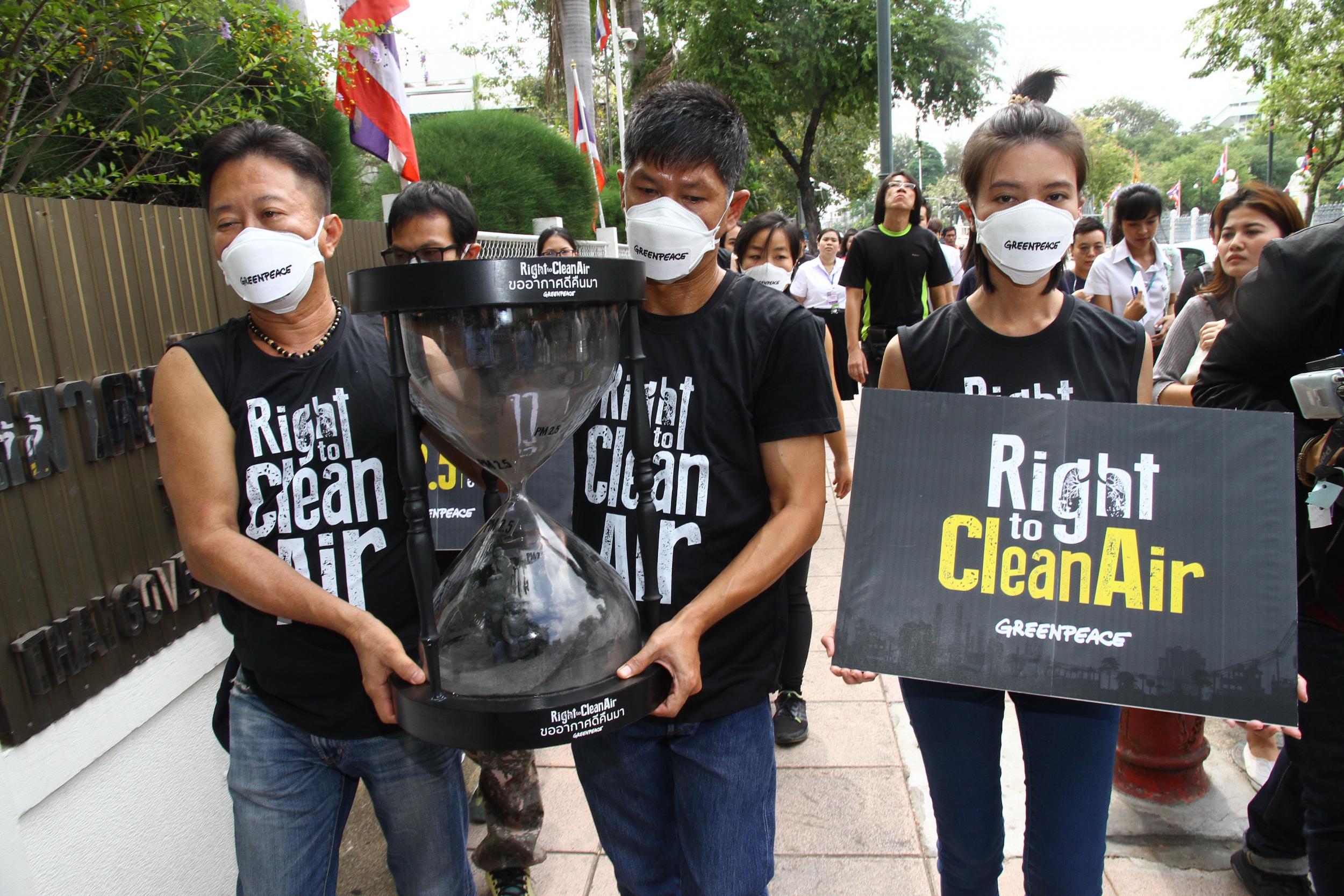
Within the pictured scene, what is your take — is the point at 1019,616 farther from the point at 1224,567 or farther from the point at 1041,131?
the point at 1041,131

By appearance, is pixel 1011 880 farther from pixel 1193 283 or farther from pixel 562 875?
pixel 1193 283

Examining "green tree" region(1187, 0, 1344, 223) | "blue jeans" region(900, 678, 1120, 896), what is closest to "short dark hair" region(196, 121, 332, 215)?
"blue jeans" region(900, 678, 1120, 896)

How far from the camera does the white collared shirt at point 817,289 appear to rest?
26.1 ft

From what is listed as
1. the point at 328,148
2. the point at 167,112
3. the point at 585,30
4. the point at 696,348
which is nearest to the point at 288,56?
the point at 167,112

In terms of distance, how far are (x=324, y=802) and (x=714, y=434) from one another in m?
1.10

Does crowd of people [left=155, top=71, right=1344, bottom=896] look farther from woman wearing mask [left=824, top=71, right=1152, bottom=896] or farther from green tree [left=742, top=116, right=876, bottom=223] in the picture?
green tree [left=742, top=116, right=876, bottom=223]

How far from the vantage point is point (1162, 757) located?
120 inches

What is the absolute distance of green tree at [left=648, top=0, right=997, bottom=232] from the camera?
2012cm

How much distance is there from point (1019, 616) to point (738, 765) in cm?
60

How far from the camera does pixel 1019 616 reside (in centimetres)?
168

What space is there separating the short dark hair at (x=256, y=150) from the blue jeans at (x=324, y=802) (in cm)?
104

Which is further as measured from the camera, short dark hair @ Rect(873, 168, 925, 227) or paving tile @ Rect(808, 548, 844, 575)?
short dark hair @ Rect(873, 168, 925, 227)

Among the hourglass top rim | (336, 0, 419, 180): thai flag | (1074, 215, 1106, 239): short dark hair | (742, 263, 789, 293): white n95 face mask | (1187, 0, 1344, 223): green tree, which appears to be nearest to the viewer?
the hourglass top rim

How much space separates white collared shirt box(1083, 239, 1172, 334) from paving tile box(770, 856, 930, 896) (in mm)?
3790
